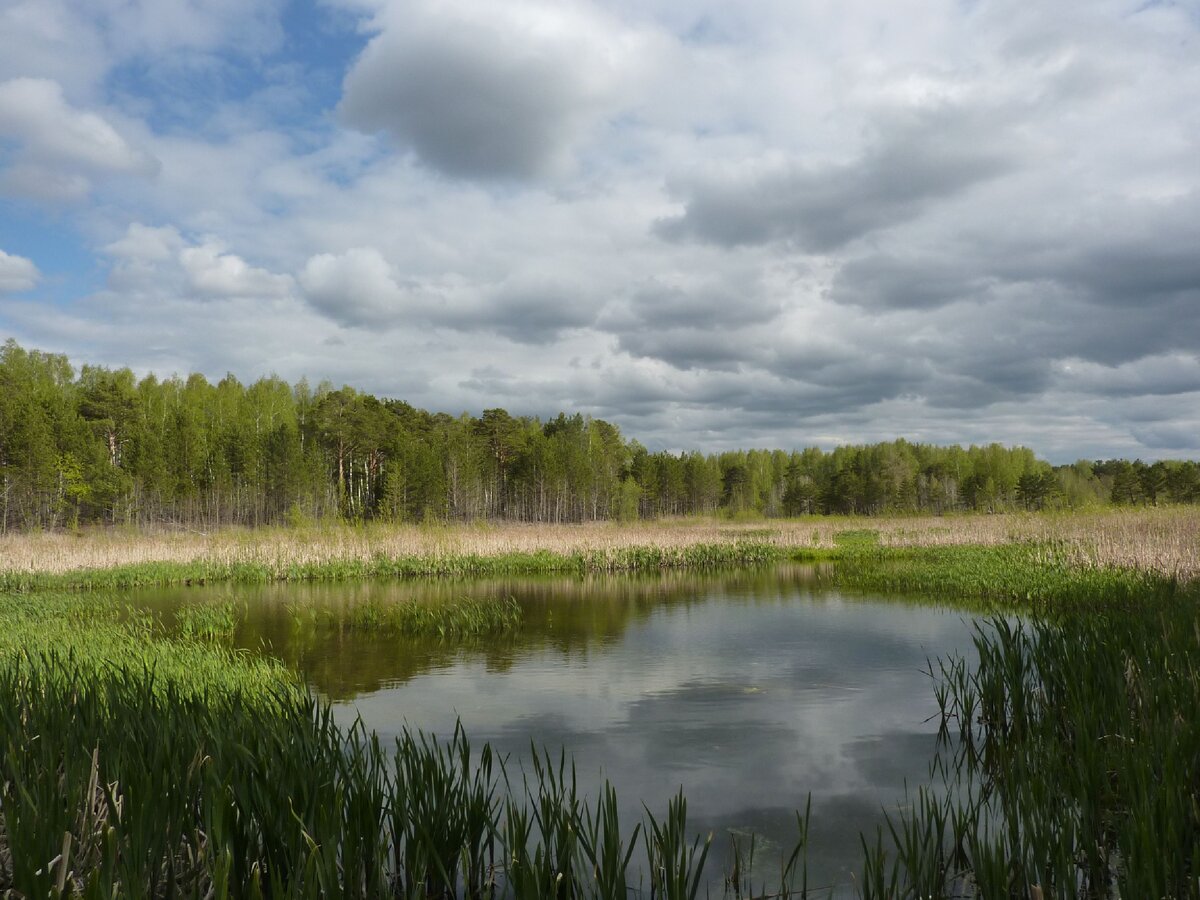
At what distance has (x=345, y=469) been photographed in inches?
2916

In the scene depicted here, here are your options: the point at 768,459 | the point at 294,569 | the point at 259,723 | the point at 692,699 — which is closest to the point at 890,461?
the point at 768,459

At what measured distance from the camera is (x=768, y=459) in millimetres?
138875

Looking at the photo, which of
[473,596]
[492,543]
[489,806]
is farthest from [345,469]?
[489,806]

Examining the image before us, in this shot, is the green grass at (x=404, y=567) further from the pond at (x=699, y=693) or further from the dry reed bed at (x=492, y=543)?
the pond at (x=699, y=693)

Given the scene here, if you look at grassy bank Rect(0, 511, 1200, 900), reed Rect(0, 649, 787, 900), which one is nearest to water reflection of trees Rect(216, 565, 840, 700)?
grassy bank Rect(0, 511, 1200, 900)

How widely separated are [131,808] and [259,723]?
5.69 feet

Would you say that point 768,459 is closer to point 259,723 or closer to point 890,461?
point 890,461

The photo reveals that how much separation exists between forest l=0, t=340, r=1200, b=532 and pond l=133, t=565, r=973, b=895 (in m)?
24.3

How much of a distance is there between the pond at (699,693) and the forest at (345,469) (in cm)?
2425

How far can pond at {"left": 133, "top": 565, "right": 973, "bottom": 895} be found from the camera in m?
6.95

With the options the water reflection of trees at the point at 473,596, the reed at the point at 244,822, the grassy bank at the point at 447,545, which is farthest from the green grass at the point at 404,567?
the reed at the point at 244,822

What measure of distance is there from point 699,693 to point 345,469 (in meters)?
68.6

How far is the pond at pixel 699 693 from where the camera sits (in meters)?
6.95

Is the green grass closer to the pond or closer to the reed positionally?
the pond
